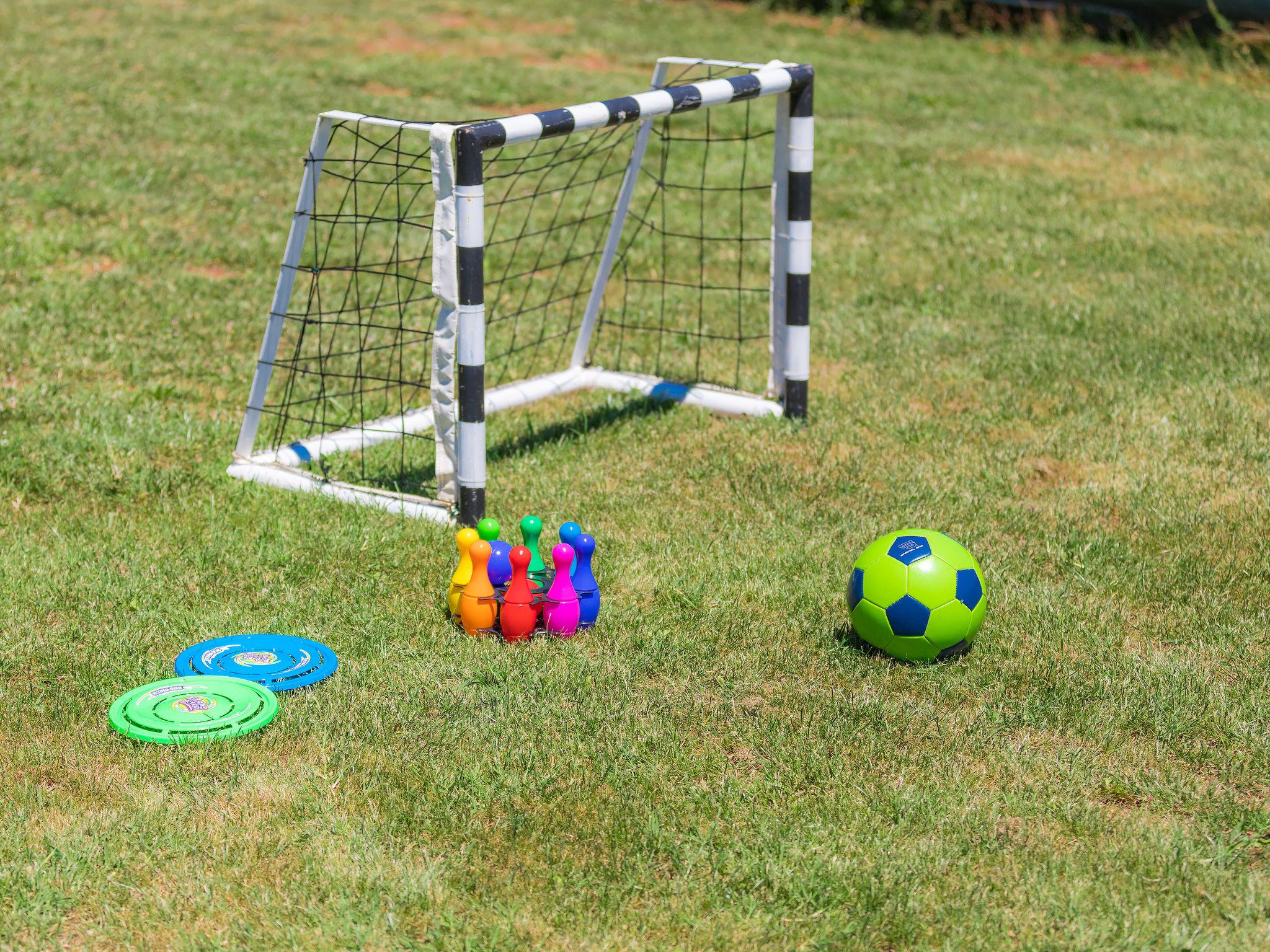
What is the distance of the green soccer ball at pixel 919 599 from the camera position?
4555 millimetres

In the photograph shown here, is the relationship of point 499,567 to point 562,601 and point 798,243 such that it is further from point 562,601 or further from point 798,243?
point 798,243

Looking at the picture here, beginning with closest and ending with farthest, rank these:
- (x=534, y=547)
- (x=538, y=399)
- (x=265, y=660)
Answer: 1. (x=265, y=660)
2. (x=534, y=547)
3. (x=538, y=399)

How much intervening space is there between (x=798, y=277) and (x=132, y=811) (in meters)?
4.33

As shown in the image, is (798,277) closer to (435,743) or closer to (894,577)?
(894,577)

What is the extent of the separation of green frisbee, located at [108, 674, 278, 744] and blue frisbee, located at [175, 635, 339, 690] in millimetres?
56

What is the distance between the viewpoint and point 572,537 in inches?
189

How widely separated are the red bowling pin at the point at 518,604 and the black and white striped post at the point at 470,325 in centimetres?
82

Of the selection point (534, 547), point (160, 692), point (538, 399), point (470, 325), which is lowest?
point (160, 692)

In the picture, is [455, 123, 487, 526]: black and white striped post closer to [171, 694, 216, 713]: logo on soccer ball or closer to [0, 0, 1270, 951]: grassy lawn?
[0, 0, 1270, 951]: grassy lawn

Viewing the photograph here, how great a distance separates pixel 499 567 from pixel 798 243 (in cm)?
286

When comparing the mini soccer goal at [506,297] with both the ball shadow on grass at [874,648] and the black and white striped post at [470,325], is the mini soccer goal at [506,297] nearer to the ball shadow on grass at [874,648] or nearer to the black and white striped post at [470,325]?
the black and white striped post at [470,325]

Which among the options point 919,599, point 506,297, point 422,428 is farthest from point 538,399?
point 919,599


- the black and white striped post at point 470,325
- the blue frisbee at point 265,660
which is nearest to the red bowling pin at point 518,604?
the blue frisbee at point 265,660

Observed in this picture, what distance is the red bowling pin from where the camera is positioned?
185 inches
